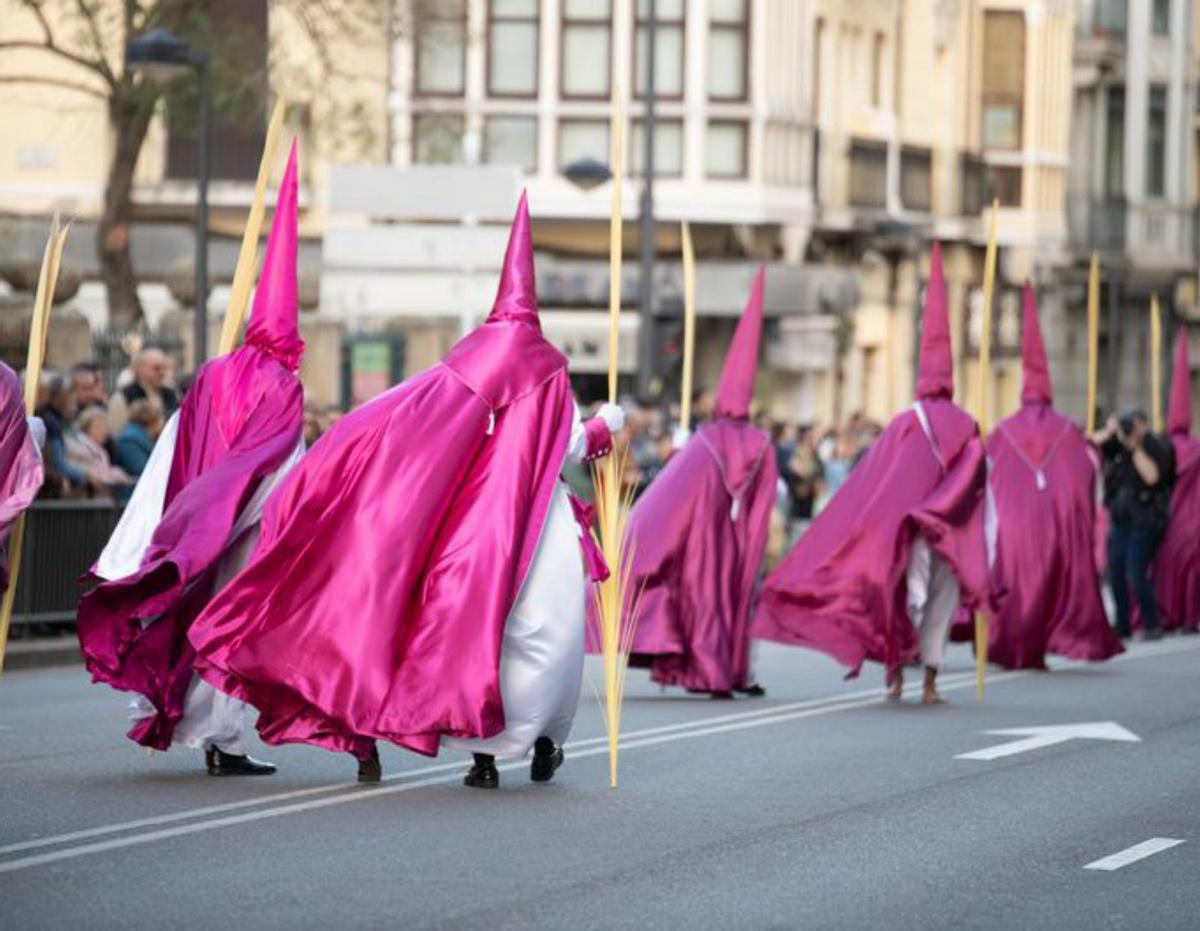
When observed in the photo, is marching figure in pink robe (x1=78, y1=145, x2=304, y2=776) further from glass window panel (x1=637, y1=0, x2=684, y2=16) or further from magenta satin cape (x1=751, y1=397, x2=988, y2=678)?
glass window panel (x1=637, y1=0, x2=684, y2=16)

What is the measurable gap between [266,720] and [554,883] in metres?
2.67

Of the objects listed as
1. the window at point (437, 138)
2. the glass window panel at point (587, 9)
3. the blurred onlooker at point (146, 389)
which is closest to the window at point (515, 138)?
the window at point (437, 138)

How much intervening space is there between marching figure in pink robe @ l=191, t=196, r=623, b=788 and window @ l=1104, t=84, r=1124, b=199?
52.0m

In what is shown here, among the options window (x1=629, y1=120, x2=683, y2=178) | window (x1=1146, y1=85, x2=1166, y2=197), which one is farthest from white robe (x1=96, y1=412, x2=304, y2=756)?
window (x1=1146, y1=85, x2=1166, y2=197)

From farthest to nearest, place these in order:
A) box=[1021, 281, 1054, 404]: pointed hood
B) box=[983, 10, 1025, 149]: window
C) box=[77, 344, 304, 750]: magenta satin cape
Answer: box=[983, 10, 1025, 149]: window < box=[1021, 281, 1054, 404]: pointed hood < box=[77, 344, 304, 750]: magenta satin cape

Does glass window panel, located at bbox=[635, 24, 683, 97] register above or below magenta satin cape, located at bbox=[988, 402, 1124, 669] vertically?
above

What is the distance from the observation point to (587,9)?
149 ft

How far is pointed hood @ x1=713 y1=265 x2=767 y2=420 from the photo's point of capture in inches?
744

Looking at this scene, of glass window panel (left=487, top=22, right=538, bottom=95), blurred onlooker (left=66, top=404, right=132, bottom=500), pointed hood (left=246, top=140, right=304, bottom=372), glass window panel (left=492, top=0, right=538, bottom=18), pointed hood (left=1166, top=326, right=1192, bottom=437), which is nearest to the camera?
pointed hood (left=246, top=140, right=304, bottom=372)

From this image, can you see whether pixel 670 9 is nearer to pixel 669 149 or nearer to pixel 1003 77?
pixel 669 149

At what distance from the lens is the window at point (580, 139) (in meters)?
45.5

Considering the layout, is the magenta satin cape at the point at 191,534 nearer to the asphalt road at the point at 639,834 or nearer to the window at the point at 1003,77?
the asphalt road at the point at 639,834

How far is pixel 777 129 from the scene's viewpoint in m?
46.6

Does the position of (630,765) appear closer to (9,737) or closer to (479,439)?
(479,439)
